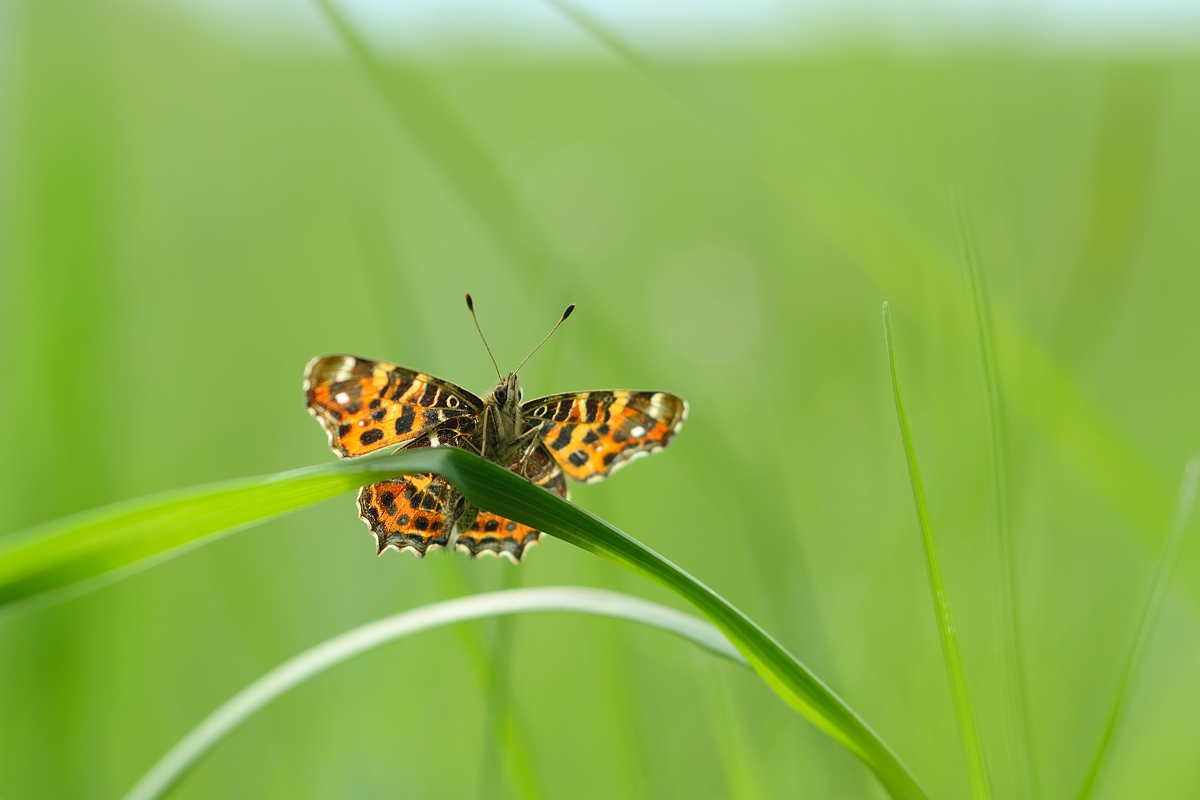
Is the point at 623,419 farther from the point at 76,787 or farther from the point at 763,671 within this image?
the point at 76,787

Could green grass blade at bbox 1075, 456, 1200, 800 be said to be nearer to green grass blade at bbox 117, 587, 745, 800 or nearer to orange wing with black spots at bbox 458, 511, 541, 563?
green grass blade at bbox 117, 587, 745, 800

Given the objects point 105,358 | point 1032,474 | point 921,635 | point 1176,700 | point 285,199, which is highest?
point 285,199

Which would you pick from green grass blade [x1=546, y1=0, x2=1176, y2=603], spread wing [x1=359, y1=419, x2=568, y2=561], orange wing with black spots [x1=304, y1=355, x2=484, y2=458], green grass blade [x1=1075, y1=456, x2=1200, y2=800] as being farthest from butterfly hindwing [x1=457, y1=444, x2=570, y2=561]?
green grass blade [x1=1075, y1=456, x2=1200, y2=800]

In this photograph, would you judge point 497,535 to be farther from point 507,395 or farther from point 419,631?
point 419,631

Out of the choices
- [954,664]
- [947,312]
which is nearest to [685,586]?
[954,664]

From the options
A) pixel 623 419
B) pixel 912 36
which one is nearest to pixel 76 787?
pixel 623 419

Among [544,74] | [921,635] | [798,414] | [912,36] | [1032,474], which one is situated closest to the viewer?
[921,635]
